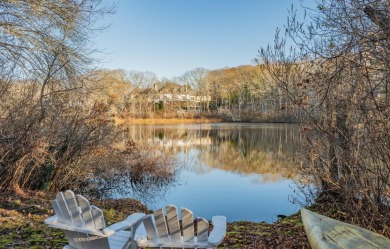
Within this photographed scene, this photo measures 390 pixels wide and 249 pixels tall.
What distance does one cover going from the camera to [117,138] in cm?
1062

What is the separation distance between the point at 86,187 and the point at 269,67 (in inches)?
274

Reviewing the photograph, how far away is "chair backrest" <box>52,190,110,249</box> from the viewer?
2789mm

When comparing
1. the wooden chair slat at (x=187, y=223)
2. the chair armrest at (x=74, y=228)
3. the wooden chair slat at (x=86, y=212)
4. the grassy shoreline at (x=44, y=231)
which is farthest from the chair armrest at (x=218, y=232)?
the grassy shoreline at (x=44, y=231)

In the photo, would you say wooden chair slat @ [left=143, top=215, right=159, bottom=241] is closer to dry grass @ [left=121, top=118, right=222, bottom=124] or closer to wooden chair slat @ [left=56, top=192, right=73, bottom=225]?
wooden chair slat @ [left=56, top=192, right=73, bottom=225]

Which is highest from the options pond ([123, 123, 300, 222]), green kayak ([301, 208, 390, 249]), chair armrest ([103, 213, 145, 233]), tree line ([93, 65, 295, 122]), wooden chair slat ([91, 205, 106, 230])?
tree line ([93, 65, 295, 122])

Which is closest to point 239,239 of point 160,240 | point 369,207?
point 369,207

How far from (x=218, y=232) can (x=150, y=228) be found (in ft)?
1.90

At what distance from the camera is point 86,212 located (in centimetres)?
280

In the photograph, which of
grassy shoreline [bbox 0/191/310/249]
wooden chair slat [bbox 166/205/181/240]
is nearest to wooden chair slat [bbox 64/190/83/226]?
A: wooden chair slat [bbox 166/205/181/240]

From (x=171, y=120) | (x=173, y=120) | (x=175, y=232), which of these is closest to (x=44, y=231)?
(x=175, y=232)

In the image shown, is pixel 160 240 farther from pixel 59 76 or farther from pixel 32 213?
pixel 59 76

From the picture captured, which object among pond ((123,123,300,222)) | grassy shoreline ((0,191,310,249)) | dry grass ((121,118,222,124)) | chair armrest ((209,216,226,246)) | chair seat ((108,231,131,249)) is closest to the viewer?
chair armrest ((209,216,226,246))

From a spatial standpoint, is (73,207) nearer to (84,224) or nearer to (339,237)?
(84,224)

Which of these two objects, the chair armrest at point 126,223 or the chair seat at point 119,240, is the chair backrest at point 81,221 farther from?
the chair seat at point 119,240
